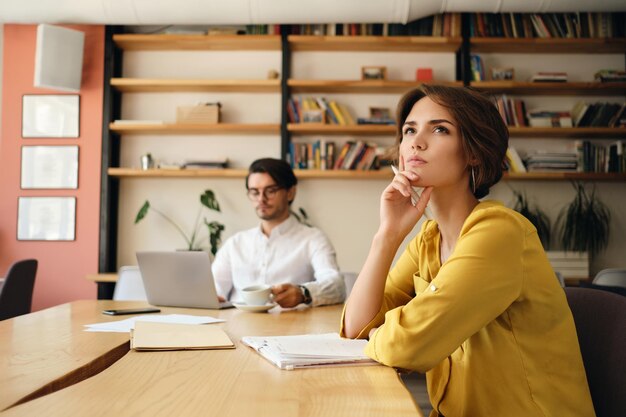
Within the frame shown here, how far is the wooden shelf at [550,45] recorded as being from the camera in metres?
4.31

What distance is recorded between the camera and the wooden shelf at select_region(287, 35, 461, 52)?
14.2 feet

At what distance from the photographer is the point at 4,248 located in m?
4.47

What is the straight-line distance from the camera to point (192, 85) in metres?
4.38

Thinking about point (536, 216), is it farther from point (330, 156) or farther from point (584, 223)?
point (330, 156)

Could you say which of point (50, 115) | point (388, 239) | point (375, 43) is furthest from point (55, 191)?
point (388, 239)

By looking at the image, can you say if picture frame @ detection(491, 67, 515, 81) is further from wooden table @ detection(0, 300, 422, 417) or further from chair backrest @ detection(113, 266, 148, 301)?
wooden table @ detection(0, 300, 422, 417)

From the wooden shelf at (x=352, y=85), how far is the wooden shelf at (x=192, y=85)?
0.18m

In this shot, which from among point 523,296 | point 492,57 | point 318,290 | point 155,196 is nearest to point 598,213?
point 492,57

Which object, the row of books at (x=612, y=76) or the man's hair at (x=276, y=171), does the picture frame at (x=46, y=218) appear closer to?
the man's hair at (x=276, y=171)

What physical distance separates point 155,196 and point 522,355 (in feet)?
12.7

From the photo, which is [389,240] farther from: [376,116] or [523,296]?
[376,116]

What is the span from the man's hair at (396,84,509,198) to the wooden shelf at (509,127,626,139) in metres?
3.10

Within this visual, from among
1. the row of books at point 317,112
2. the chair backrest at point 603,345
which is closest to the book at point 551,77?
the row of books at point 317,112

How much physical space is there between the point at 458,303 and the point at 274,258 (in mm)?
1787
